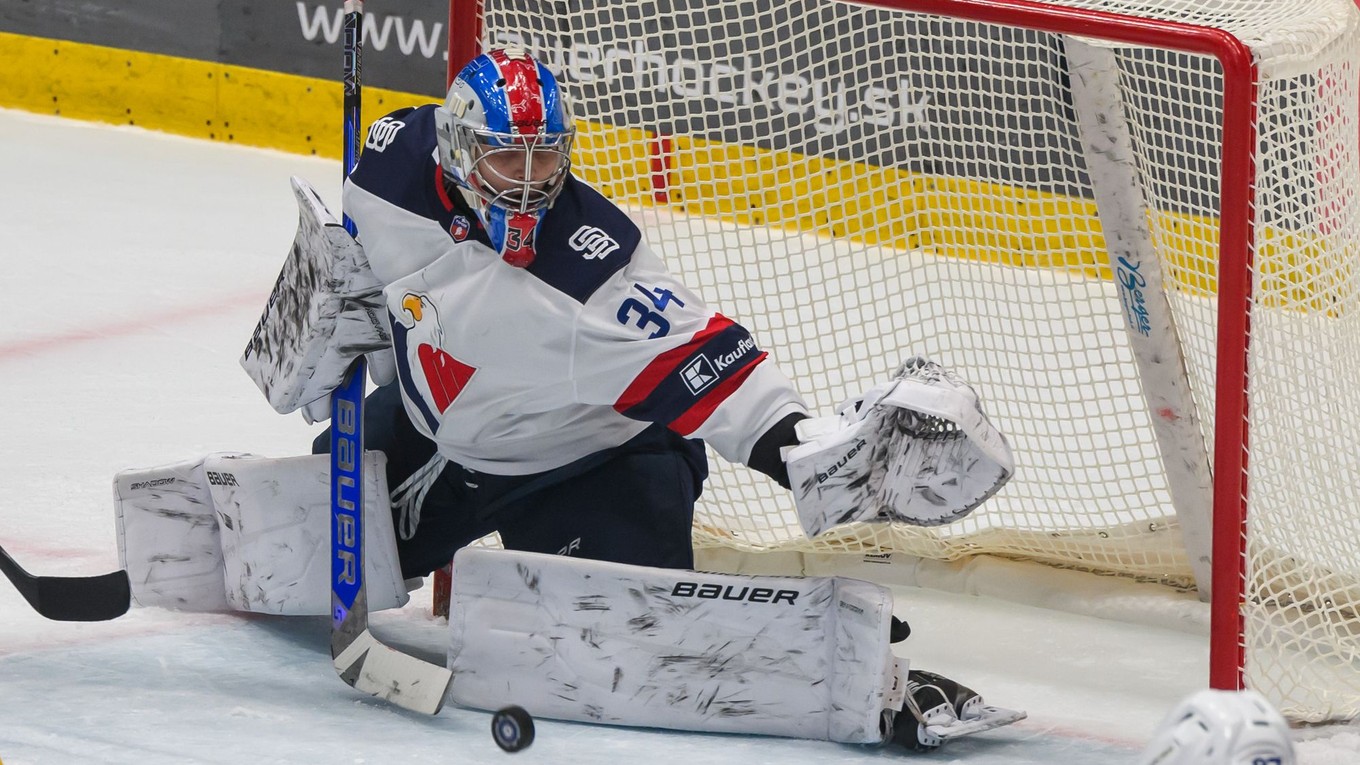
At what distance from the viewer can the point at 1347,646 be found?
3084 millimetres

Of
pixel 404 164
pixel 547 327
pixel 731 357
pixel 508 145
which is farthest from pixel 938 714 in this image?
pixel 404 164

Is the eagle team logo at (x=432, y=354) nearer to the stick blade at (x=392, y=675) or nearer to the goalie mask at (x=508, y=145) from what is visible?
the goalie mask at (x=508, y=145)

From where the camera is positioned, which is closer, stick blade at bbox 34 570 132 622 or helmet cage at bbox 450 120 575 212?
helmet cage at bbox 450 120 575 212

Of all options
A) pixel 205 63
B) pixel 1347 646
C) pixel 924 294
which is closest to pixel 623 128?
pixel 924 294

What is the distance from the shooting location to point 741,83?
4.21 metres

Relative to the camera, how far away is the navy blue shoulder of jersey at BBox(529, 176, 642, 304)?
272cm

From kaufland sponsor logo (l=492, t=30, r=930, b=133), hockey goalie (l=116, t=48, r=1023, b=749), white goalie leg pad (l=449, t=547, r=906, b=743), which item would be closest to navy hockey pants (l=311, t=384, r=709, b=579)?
hockey goalie (l=116, t=48, r=1023, b=749)

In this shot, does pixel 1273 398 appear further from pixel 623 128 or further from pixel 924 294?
pixel 623 128

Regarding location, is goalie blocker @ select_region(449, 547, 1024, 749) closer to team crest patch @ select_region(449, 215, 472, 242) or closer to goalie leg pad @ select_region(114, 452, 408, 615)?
goalie leg pad @ select_region(114, 452, 408, 615)

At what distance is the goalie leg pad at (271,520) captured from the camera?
305 centimetres

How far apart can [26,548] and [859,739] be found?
159 centimetres

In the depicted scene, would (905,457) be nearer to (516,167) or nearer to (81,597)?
(516,167)

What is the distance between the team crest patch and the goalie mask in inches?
1.7

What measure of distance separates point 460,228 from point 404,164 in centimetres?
16
